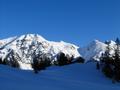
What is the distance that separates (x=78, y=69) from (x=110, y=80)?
827 inches

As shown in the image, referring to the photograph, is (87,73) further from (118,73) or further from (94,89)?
(94,89)

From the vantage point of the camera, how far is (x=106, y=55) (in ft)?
347

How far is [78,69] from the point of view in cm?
10869

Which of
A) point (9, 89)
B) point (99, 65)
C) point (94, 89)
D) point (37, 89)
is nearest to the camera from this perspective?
point (9, 89)

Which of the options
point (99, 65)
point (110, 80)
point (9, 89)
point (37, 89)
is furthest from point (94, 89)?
point (99, 65)

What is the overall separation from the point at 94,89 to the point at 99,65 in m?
58.6

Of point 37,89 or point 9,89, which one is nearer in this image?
point 9,89

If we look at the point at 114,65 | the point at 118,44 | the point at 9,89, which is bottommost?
the point at 9,89

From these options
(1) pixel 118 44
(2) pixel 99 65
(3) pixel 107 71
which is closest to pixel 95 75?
(3) pixel 107 71

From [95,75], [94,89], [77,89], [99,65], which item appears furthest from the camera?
[99,65]

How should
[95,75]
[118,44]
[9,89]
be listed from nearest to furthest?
[9,89]
[95,75]
[118,44]

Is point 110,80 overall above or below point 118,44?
below

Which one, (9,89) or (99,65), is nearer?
(9,89)

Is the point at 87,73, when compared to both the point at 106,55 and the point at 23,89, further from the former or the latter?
the point at 23,89
